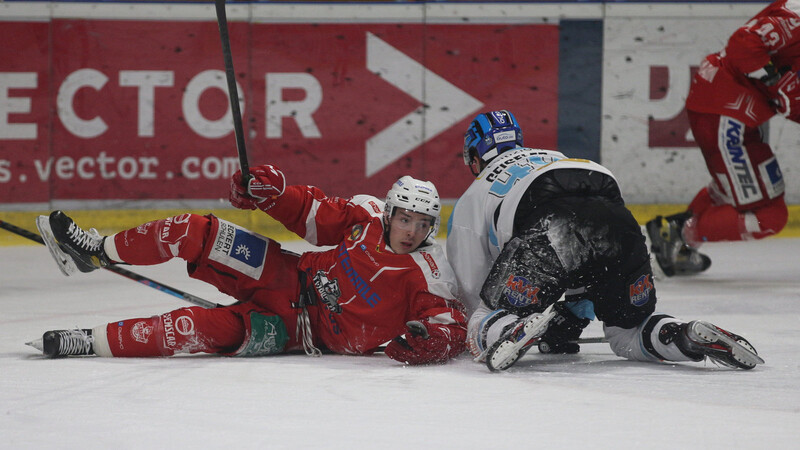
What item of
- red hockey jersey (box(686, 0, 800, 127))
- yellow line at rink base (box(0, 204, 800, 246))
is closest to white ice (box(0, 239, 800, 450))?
red hockey jersey (box(686, 0, 800, 127))

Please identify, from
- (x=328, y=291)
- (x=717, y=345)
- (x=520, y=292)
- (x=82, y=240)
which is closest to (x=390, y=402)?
(x=520, y=292)

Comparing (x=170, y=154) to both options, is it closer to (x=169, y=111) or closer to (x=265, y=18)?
(x=169, y=111)

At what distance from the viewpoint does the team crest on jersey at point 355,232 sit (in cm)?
356

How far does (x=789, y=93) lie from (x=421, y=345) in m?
3.04

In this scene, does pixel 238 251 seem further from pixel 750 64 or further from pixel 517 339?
pixel 750 64

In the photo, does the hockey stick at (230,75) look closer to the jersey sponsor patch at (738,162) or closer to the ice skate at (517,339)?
the ice skate at (517,339)

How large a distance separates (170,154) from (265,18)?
1123mm

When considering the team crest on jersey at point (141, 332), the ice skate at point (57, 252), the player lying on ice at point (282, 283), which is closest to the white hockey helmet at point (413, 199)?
the player lying on ice at point (282, 283)

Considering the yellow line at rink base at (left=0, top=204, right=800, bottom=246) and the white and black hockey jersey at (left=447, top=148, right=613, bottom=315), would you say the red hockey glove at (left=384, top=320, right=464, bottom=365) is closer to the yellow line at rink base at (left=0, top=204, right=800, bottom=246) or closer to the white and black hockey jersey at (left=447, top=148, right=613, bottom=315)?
the white and black hockey jersey at (left=447, top=148, right=613, bottom=315)

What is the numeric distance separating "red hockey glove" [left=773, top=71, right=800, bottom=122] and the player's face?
2731mm

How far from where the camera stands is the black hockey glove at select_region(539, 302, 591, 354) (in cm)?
365

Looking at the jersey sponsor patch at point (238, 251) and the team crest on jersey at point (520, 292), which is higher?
the jersey sponsor patch at point (238, 251)

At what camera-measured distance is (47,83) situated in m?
7.02

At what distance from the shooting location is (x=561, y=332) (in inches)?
144
